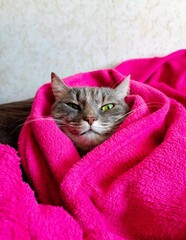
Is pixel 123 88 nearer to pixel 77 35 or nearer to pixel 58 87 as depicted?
pixel 58 87

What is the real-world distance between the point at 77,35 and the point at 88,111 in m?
0.62

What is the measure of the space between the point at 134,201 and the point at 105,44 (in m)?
0.87

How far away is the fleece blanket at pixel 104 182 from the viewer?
1.99 feet

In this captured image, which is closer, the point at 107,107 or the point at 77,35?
the point at 107,107

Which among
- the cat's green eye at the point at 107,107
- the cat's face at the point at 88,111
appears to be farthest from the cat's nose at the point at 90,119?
the cat's green eye at the point at 107,107

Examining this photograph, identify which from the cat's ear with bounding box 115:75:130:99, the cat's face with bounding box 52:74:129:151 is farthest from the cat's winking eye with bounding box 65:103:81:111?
the cat's ear with bounding box 115:75:130:99

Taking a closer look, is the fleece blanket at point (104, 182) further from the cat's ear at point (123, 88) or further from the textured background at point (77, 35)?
the textured background at point (77, 35)

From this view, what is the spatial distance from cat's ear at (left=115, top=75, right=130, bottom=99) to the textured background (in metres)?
0.47

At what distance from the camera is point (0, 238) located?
→ 475mm

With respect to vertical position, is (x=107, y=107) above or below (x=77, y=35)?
below

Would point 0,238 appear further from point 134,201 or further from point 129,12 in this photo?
point 129,12

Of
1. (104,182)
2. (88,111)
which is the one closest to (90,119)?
(88,111)

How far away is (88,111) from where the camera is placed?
2.77ft

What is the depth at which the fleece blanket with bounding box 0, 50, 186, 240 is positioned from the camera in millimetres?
608
